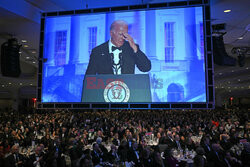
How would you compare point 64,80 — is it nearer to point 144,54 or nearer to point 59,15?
point 59,15

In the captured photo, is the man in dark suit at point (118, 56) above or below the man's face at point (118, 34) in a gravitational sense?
below

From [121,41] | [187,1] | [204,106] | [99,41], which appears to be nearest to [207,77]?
[204,106]

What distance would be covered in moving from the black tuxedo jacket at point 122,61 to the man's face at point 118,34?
8.5 inches

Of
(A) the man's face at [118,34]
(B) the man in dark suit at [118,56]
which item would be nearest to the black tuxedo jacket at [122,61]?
(B) the man in dark suit at [118,56]

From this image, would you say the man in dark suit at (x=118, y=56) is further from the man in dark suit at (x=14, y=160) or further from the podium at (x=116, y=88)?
the man in dark suit at (x=14, y=160)

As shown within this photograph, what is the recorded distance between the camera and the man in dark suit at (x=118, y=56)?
7617mm

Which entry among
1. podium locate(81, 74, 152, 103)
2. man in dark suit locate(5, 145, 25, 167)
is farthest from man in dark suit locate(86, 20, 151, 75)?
man in dark suit locate(5, 145, 25, 167)

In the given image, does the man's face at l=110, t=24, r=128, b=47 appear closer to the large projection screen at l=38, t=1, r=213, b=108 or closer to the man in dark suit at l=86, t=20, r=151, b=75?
the man in dark suit at l=86, t=20, r=151, b=75

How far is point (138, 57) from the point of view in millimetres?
7621

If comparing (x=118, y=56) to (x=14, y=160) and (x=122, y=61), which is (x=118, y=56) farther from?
(x=14, y=160)

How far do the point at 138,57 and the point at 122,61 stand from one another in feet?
2.08

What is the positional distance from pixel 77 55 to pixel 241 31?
33.7 ft

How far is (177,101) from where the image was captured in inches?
283

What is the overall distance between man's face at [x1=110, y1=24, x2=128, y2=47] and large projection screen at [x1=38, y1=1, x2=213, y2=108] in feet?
0.53
